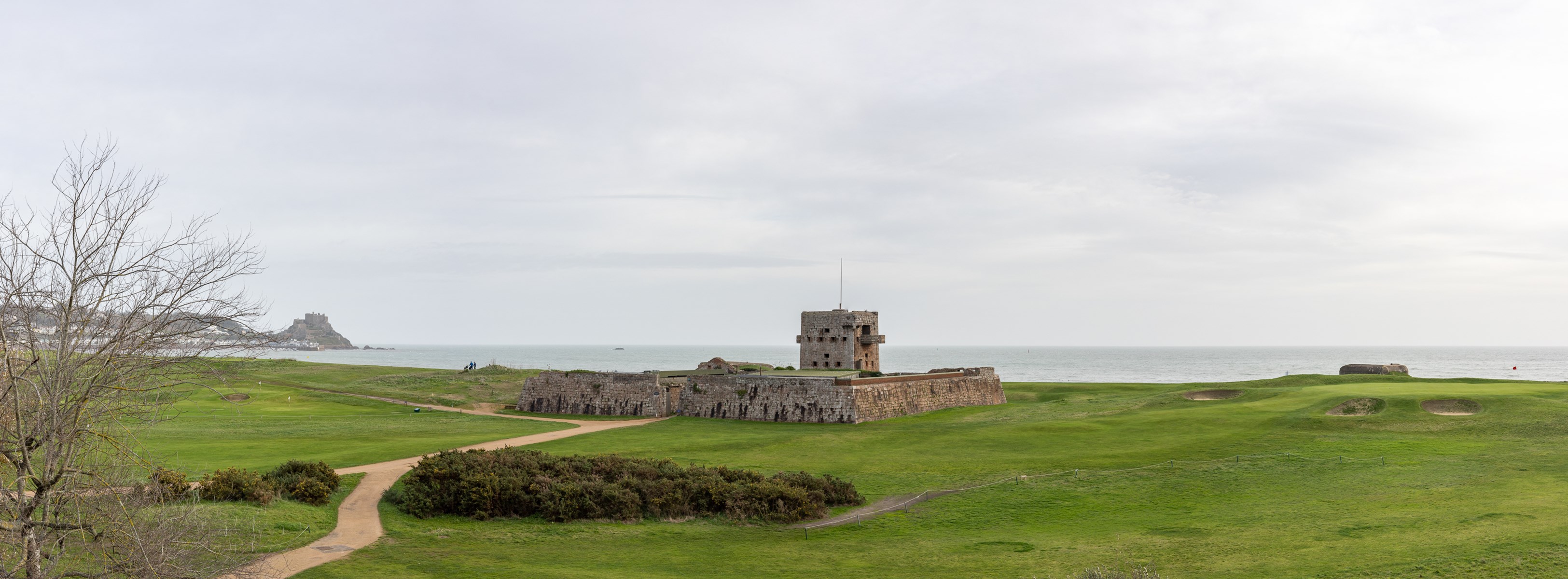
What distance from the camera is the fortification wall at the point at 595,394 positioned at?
50.9 metres

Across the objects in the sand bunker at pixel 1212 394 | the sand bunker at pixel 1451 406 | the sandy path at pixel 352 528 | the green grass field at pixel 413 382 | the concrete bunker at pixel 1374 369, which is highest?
the concrete bunker at pixel 1374 369

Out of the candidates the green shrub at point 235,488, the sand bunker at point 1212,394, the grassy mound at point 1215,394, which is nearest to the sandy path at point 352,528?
the green shrub at point 235,488

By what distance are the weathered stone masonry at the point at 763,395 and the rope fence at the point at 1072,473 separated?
18.1 meters

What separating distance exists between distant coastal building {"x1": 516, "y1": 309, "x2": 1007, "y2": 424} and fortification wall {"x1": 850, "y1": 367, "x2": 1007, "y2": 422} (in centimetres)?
6

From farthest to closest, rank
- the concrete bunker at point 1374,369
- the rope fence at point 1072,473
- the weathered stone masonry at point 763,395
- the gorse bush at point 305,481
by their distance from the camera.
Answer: the concrete bunker at point 1374,369, the weathered stone masonry at point 763,395, the rope fence at point 1072,473, the gorse bush at point 305,481

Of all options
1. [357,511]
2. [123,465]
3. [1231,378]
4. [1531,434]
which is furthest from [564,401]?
[1231,378]

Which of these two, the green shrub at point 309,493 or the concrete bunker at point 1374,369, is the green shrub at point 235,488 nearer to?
the green shrub at point 309,493

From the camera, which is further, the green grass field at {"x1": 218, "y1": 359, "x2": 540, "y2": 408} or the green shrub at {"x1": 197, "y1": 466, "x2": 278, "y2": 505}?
the green grass field at {"x1": 218, "y1": 359, "x2": 540, "y2": 408}

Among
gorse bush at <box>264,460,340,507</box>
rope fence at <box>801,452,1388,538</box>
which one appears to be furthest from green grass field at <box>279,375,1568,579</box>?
gorse bush at <box>264,460,340,507</box>

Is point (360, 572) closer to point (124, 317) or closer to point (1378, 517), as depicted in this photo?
point (124, 317)

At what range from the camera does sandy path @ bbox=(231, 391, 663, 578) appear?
16438 mm

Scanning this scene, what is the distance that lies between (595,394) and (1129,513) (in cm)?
3738

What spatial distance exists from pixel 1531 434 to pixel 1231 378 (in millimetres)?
136993

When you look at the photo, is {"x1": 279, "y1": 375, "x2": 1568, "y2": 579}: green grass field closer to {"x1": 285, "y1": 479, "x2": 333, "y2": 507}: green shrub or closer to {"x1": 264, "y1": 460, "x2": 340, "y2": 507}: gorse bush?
{"x1": 285, "y1": 479, "x2": 333, "y2": 507}: green shrub
